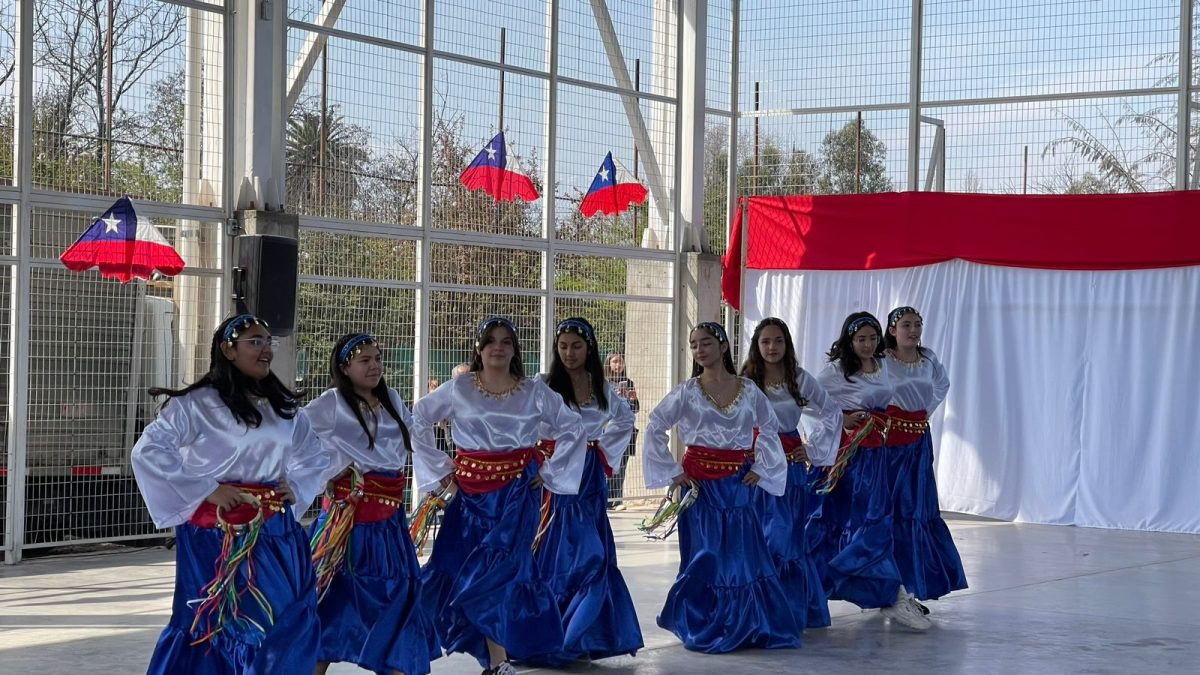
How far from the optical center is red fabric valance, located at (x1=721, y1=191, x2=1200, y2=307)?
11070 mm

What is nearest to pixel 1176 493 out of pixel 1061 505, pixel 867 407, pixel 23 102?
pixel 1061 505

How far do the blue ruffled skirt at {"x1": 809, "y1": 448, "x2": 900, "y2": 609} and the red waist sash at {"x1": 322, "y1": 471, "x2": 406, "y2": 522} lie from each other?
2776mm

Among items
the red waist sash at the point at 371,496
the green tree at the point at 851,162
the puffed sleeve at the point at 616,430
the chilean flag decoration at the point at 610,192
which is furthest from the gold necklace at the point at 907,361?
the green tree at the point at 851,162

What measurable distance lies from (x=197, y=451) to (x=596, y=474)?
93.8 inches

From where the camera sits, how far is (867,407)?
7.59m

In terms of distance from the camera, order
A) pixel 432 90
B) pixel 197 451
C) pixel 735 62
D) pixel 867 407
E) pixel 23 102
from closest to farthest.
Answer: pixel 197 451, pixel 867 407, pixel 23 102, pixel 432 90, pixel 735 62

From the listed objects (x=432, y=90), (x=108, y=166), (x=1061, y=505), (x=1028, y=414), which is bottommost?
(x=1061, y=505)

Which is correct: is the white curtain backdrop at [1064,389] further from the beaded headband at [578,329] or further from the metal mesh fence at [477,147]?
the beaded headband at [578,329]

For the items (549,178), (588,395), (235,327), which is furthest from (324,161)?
(235,327)

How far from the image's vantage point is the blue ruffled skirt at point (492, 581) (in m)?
5.88

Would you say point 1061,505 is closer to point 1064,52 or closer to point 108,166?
point 1064,52

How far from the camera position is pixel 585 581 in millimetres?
6246

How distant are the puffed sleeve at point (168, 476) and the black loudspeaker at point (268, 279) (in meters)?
4.89

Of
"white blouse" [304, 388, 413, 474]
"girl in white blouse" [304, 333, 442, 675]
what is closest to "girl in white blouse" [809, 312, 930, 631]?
"girl in white blouse" [304, 333, 442, 675]
